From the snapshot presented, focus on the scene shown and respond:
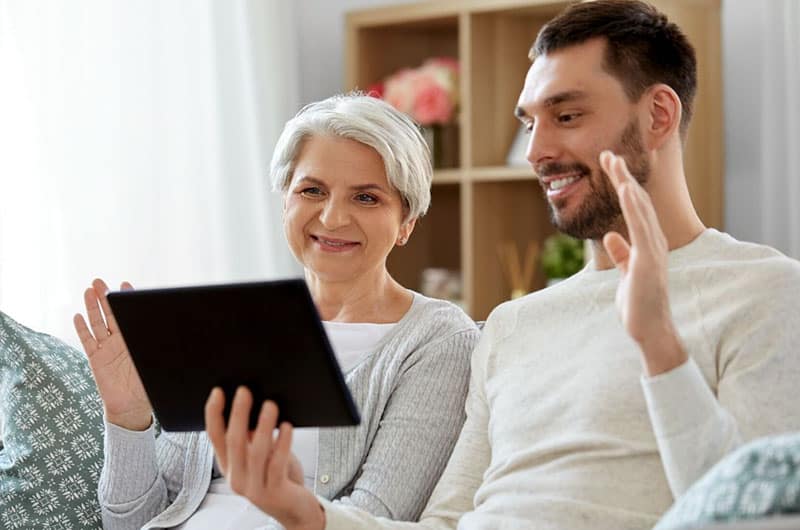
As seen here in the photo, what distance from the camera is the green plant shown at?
3674mm

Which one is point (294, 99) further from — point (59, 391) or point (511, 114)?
point (59, 391)

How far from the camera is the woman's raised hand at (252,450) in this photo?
145 cm

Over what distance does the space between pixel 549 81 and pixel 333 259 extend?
0.51 m

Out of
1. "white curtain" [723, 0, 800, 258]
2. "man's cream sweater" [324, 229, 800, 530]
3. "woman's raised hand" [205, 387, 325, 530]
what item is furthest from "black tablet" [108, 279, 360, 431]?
"white curtain" [723, 0, 800, 258]

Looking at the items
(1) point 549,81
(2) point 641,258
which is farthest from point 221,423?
(1) point 549,81

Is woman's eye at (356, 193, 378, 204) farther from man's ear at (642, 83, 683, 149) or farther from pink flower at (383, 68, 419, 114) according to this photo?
pink flower at (383, 68, 419, 114)

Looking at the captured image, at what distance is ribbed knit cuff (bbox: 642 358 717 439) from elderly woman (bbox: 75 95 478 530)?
19.9 inches

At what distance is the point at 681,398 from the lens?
4.50ft

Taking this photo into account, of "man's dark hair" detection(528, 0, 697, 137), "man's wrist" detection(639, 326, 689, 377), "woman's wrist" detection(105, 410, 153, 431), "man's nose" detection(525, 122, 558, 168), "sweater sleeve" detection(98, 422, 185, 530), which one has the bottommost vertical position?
"sweater sleeve" detection(98, 422, 185, 530)

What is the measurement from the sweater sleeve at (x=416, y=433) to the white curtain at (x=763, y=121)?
1.72 meters

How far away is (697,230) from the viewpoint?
168 cm

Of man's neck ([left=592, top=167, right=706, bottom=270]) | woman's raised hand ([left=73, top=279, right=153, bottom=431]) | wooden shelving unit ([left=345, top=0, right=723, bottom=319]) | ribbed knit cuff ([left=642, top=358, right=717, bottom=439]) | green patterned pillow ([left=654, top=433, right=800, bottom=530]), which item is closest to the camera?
green patterned pillow ([left=654, top=433, right=800, bottom=530])

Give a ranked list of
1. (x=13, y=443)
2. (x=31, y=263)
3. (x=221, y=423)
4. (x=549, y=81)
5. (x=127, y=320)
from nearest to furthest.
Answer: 1. (x=221, y=423)
2. (x=127, y=320)
3. (x=549, y=81)
4. (x=13, y=443)
5. (x=31, y=263)

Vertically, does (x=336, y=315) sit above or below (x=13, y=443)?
above
